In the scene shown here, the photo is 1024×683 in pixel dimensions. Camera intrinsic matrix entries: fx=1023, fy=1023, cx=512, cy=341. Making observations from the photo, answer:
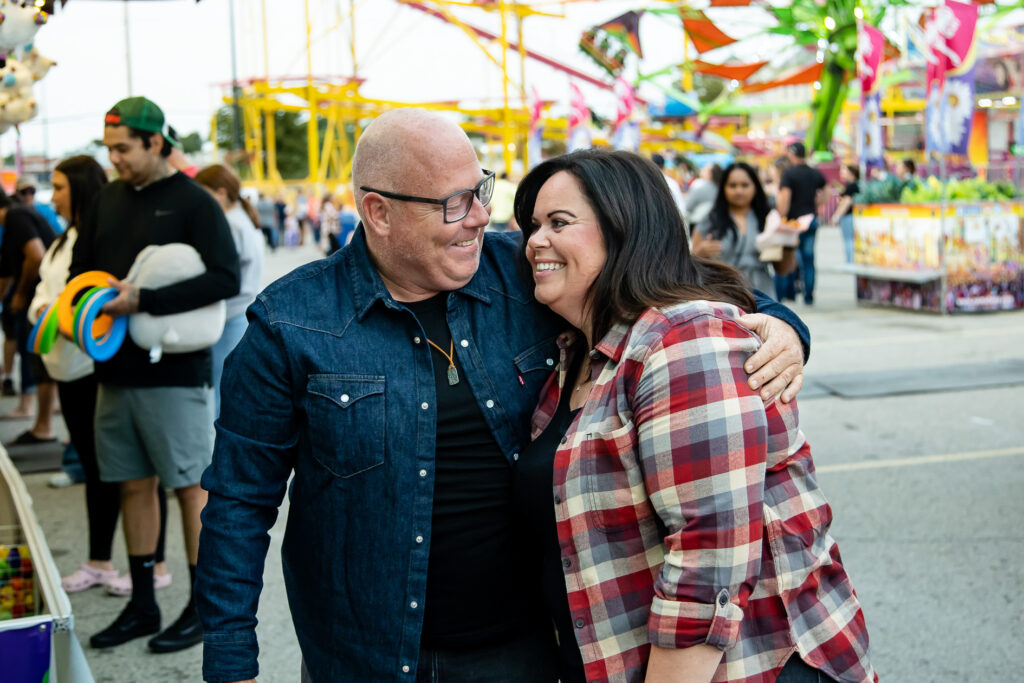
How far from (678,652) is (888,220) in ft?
38.8

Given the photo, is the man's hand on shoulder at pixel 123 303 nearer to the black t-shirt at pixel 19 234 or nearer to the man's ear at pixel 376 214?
the man's ear at pixel 376 214

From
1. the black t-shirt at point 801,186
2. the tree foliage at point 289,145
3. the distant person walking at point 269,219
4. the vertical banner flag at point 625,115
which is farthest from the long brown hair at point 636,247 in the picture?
the tree foliage at point 289,145

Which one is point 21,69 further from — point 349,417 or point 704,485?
point 704,485

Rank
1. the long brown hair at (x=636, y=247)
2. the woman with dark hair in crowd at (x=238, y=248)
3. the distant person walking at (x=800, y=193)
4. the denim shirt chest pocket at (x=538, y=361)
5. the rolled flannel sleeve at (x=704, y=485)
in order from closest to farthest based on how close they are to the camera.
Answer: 1. the rolled flannel sleeve at (x=704, y=485)
2. the long brown hair at (x=636, y=247)
3. the denim shirt chest pocket at (x=538, y=361)
4. the woman with dark hair in crowd at (x=238, y=248)
5. the distant person walking at (x=800, y=193)

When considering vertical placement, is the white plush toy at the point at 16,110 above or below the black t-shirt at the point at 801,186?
above

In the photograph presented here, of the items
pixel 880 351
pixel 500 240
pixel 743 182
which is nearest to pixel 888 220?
pixel 880 351

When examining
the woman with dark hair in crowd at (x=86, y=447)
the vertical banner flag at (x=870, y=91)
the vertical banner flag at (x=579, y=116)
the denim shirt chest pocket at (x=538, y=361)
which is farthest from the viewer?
the vertical banner flag at (x=579, y=116)

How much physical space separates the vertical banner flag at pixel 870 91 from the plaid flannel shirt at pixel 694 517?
12.0 m

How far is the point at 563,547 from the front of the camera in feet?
5.89

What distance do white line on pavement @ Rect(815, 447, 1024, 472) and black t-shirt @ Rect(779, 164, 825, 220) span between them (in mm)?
6286

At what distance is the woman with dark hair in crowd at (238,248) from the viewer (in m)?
5.43

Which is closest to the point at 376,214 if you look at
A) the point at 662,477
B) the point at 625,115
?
the point at 662,477

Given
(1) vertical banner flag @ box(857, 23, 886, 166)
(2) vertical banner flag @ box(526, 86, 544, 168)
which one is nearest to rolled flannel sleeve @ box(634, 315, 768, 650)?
(1) vertical banner flag @ box(857, 23, 886, 166)

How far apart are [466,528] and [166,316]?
7.08 ft
